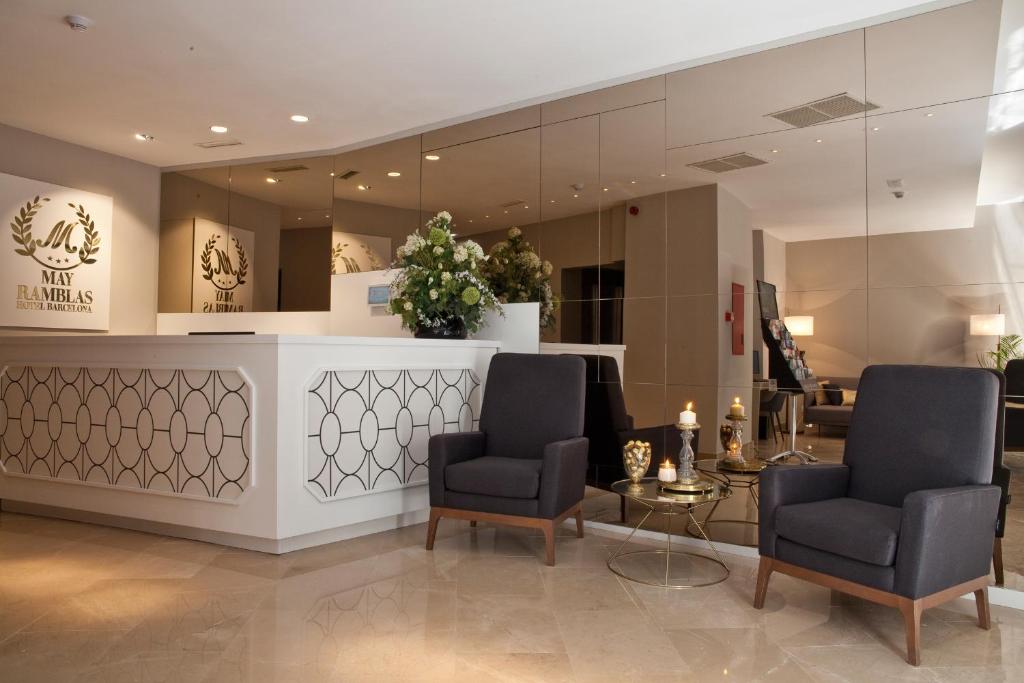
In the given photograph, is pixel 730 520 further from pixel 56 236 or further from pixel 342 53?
pixel 56 236

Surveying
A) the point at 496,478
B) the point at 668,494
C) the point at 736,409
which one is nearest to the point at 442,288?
the point at 496,478

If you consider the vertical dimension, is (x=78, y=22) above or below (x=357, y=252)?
above

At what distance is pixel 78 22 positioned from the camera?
13.1ft

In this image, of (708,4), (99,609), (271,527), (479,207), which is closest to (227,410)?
(271,527)

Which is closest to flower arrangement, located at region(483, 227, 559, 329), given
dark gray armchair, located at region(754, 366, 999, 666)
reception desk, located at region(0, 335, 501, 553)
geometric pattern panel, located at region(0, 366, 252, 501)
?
reception desk, located at region(0, 335, 501, 553)

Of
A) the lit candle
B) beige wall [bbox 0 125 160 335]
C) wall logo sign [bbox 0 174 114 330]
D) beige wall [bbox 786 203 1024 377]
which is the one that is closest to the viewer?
beige wall [bbox 786 203 1024 377]

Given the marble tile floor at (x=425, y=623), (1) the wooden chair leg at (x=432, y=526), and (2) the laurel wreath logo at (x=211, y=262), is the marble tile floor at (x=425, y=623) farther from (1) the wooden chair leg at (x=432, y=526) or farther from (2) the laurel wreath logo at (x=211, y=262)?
(2) the laurel wreath logo at (x=211, y=262)

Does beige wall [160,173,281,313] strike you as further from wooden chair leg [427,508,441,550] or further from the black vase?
wooden chair leg [427,508,441,550]

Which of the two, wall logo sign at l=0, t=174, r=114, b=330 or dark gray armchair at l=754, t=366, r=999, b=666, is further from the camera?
wall logo sign at l=0, t=174, r=114, b=330

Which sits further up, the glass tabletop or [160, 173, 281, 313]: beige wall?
[160, 173, 281, 313]: beige wall

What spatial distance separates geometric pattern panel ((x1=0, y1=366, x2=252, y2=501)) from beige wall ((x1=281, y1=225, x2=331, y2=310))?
224 cm

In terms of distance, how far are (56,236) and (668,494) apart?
18.5 feet

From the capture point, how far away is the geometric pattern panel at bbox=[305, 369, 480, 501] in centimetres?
394

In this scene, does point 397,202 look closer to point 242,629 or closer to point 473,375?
point 473,375
